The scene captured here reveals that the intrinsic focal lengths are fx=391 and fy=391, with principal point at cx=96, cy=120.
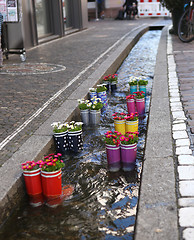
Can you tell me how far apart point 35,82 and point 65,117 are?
7.56 ft

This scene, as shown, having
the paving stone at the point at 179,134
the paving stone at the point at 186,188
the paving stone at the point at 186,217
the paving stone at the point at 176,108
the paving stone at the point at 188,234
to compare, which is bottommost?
the paving stone at the point at 188,234

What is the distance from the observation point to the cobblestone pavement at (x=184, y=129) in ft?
8.68

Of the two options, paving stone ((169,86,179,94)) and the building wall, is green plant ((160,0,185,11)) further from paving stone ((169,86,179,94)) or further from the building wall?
paving stone ((169,86,179,94))

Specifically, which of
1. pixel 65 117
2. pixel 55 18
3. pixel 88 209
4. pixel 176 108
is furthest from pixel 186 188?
pixel 55 18

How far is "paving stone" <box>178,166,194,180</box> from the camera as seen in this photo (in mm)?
3154

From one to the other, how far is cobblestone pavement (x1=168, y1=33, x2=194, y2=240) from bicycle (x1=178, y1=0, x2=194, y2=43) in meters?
2.48

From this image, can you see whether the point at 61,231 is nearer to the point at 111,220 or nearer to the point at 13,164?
the point at 111,220

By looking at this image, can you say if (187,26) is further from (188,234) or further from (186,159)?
(188,234)

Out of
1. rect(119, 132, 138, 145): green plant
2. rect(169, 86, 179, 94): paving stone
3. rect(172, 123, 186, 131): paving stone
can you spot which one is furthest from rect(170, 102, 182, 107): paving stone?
rect(119, 132, 138, 145): green plant

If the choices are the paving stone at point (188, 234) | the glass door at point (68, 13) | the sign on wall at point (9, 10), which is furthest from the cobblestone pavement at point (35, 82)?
the glass door at point (68, 13)

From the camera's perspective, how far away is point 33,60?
959 cm

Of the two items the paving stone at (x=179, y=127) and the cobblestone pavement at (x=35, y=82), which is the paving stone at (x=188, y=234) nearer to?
the cobblestone pavement at (x=35, y=82)

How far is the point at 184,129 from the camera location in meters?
4.30

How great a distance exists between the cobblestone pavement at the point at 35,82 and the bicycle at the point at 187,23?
2.13 metres
